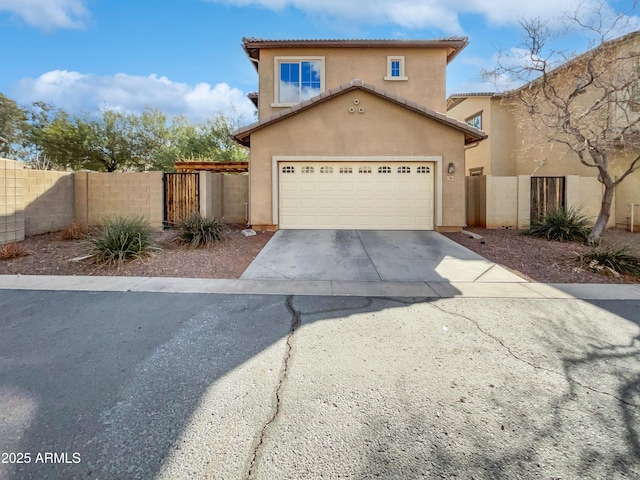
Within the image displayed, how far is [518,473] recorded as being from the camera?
2.19 metres

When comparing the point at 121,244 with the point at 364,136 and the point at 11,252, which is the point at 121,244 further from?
the point at 364,136

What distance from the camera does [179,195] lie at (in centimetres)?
1325

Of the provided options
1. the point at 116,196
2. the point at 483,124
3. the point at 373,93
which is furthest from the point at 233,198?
the point at 483,124

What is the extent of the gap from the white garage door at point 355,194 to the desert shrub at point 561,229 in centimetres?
365

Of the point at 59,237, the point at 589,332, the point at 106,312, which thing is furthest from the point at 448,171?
the point at 59,237

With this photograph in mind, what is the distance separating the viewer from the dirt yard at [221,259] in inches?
294

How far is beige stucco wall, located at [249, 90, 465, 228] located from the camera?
12.4 metres

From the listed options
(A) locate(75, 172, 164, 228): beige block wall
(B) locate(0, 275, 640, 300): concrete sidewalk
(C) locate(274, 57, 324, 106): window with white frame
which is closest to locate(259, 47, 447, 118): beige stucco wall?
(C) locate(274, 57, 324, 106): window with white frame

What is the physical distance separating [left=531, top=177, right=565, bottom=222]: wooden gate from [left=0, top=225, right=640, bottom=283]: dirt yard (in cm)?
256

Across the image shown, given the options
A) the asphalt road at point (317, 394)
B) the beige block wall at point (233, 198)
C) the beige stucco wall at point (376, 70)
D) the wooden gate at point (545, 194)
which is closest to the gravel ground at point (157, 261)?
the asphalt road at point (317, 394)

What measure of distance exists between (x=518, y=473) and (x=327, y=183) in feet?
36.3

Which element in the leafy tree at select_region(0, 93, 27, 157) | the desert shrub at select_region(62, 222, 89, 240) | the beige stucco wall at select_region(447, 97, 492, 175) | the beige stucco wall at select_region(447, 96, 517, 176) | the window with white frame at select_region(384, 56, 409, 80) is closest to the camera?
the desert shrub at select_region(62, 222, 89, 240)

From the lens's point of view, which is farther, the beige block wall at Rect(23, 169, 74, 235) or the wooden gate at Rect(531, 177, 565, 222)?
the wooden gate at Rect(531, 177, 565, 222)

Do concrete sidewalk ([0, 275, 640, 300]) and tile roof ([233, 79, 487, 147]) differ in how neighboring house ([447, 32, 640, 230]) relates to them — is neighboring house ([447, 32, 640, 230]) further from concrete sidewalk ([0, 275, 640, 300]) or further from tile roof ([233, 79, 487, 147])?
concrete sidewalk ([0, 275, 640, 300])
